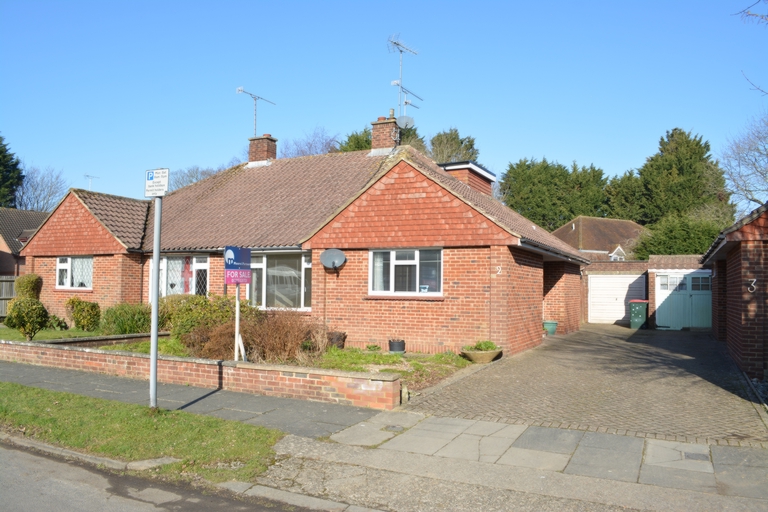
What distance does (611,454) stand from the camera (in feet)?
23.6

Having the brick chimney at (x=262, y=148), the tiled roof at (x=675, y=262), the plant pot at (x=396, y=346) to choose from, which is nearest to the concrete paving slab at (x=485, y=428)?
the plant pot at (x=396, y=346)

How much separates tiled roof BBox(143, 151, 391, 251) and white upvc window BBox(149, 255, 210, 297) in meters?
0.62

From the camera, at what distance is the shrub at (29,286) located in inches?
878

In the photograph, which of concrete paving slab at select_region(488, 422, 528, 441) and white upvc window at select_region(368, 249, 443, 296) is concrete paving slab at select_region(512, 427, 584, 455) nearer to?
concrete paving slab at select_region(488, 422, 528, 441)

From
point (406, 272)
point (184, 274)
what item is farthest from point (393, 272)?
point (184, 274)

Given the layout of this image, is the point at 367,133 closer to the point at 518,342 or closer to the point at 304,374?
the point at 518,342

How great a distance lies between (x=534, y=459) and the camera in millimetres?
7035

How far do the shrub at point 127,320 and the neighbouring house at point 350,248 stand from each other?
7.58ft

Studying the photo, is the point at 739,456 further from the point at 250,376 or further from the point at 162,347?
the point at 162,347

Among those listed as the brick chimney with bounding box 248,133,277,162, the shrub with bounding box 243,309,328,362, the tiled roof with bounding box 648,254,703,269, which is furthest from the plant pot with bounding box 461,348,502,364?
the tiled roof with bounding box 648,254,703,269

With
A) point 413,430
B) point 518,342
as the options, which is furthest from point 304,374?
point 518,342

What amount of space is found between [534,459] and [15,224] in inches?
1774

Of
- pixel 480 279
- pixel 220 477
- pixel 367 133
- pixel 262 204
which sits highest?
pixel 367 133

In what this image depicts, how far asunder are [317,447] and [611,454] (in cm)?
339
